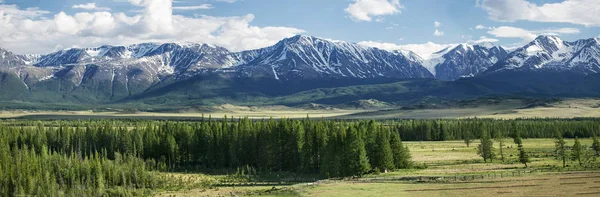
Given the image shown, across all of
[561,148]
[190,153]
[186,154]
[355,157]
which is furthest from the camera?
[186,154]

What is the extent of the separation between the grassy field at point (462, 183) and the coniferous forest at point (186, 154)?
25.5 feet

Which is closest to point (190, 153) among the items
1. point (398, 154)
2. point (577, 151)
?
point (398, 154)

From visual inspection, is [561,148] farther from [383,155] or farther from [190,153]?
[190,153]

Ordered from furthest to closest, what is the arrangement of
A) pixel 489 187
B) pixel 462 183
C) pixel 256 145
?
pixel 256 145
pixel 462 183
pixel 489 187

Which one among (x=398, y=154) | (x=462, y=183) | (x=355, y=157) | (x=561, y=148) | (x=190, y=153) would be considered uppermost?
(x=561, y=148)

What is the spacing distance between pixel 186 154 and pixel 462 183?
7677cm

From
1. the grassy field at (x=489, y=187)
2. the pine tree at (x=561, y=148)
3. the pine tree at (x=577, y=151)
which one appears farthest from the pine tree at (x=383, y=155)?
the pine tree at (x=577, y=151)

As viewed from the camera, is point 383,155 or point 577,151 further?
point 383,155

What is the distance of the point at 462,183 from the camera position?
83750 mm

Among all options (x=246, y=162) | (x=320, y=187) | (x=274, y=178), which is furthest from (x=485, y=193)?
(x=246, y=162)

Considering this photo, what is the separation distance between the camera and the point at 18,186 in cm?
9525

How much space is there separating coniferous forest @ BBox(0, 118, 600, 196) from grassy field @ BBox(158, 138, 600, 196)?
306 inches

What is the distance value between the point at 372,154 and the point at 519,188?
35.1m

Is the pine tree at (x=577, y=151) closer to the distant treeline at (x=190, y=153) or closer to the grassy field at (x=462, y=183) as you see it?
the grassy field at (x=462, y=183)
